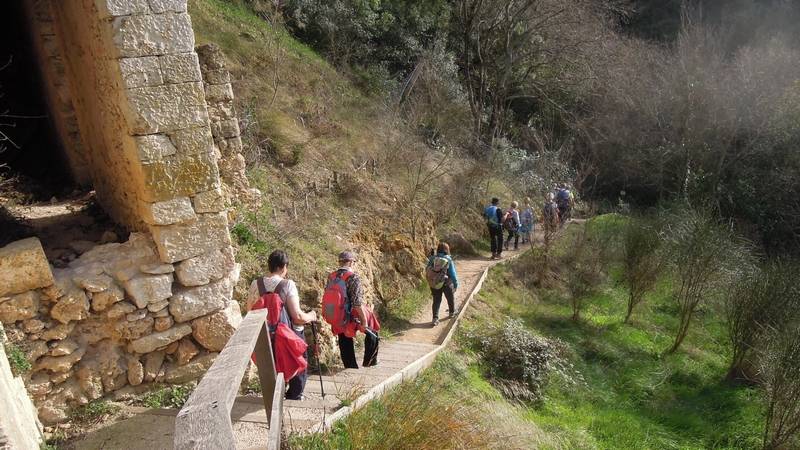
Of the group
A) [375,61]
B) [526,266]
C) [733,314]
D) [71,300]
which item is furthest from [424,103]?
[71,300]

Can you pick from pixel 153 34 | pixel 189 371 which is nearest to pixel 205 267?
pixel 189 371

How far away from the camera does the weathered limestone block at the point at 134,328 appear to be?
14.8 feet

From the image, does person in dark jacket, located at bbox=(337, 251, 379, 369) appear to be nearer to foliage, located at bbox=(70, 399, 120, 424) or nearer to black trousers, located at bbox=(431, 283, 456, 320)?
foliage, located at bbox=(70, 399, 120, 424)

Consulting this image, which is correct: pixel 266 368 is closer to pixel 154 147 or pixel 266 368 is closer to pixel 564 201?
pixel 154 147

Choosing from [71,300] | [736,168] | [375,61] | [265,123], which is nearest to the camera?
[71,300]

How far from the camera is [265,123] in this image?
1057 cm

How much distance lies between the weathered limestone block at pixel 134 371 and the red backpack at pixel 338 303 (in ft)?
5.56

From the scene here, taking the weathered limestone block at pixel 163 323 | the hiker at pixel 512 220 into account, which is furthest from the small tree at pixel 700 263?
the weathered limestone block at pixel 163 323

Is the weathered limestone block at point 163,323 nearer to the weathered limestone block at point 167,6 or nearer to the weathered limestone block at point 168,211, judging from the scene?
the weathered limestone block at point 168,211

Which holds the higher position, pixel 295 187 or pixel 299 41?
pixel 299 41

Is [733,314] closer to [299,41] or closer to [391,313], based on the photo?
[391,313]

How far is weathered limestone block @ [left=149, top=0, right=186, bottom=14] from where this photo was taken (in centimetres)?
428

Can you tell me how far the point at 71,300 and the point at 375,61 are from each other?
1562 centimetres

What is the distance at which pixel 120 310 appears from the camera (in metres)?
4.46
